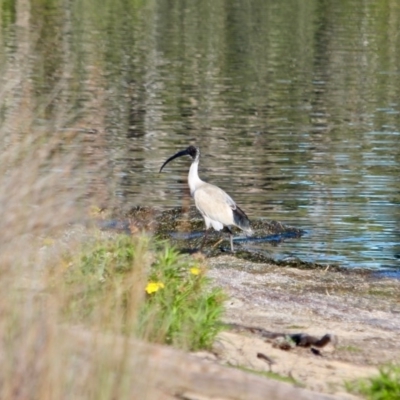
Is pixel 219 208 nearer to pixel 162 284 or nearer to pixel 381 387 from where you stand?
pixel 162 284

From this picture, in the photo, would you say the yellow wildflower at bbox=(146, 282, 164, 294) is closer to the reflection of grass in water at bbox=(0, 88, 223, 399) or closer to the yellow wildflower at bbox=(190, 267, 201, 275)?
the reflection of grass in water at bbox=(0, 88, 223, 399)

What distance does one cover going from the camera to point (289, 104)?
2755 cm

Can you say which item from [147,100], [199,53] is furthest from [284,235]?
[199,53]

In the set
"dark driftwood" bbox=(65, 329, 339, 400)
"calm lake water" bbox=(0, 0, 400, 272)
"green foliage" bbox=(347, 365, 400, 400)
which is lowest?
"calm lake water" bbox=(0, 0, 400, 272)

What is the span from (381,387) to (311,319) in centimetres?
237

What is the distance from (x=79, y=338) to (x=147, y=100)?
22.8 m

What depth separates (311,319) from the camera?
893cm

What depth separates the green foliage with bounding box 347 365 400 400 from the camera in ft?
21.3

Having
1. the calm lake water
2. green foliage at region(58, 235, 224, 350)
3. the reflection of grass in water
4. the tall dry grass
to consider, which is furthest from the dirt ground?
the tall dry grass

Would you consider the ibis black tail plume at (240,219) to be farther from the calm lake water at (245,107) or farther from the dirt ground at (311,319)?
the dirt ground at (311,319)

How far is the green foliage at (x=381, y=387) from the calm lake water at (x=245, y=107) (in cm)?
196

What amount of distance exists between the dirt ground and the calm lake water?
1.28 m

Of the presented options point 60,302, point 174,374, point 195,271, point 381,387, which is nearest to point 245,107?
point 195,271

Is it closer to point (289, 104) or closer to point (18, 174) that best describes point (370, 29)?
point (289, 104)
